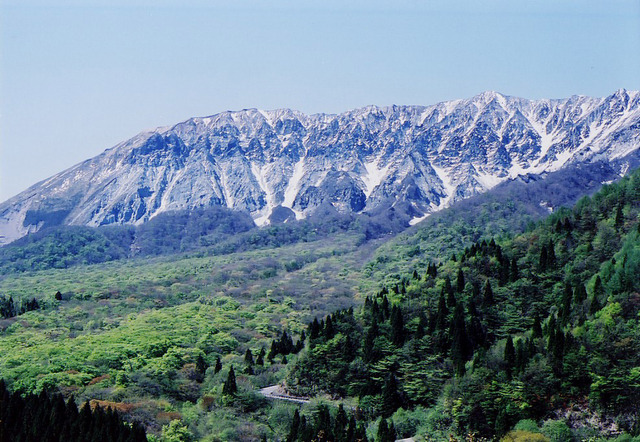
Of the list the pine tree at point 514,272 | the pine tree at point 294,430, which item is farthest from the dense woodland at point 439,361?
the pine tree at point 514,272

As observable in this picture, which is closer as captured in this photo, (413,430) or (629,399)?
(629,399)

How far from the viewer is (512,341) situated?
121 metres

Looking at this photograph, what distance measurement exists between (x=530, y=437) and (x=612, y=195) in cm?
8522

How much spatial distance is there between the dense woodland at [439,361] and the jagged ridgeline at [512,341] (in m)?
0.28

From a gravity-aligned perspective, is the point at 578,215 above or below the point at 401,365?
above

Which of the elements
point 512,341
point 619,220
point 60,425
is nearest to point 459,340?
point 512,341

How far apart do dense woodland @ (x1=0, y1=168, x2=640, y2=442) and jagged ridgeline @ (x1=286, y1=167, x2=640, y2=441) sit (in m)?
0.28

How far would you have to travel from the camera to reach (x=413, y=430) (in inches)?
4368

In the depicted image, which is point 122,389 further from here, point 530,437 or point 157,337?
point 530,437

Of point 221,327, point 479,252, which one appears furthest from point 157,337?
point 479,252

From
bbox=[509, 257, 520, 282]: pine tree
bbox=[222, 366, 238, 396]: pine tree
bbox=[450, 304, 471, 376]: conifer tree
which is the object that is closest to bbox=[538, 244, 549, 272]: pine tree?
bbox=[509, 257, 520, 282]: pine tree

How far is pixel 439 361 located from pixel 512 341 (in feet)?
44.0

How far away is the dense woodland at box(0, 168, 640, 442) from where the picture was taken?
104m

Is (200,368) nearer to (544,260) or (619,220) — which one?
(544,260)
